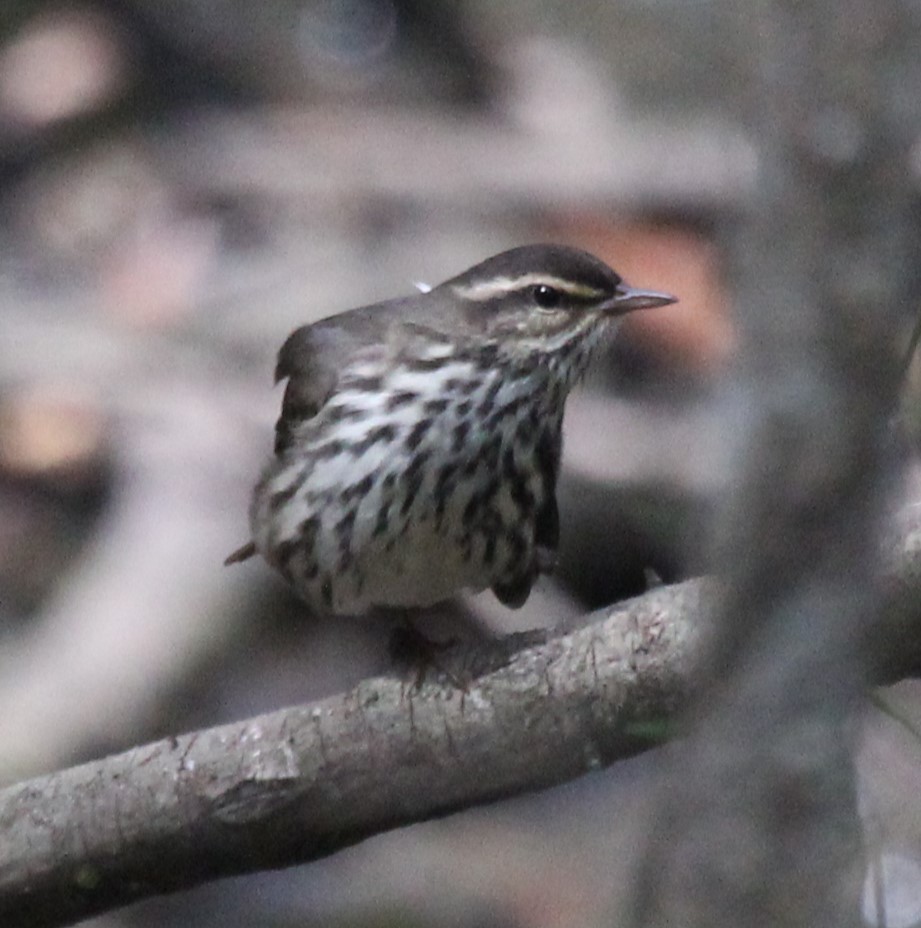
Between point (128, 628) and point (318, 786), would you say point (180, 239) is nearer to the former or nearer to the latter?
point (128, 628)

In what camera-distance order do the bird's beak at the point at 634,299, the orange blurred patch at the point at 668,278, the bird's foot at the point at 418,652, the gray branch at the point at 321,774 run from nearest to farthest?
1. the gray branch at the point at 321,774
2. the bird's foot at the point at 418,652
3. the bird's beak at the point at 634,299
4. the orange blurred patch at the point at 668,278

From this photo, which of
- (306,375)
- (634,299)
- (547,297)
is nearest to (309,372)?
(306,375)

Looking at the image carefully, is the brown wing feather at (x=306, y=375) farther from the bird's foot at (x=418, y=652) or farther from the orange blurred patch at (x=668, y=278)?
the orange blurred patch at (x=668, y=278)

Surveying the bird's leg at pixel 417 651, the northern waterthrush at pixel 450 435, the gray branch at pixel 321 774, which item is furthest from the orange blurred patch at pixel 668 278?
the gray branch at pixel 321 774

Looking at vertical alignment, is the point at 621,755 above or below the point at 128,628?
above

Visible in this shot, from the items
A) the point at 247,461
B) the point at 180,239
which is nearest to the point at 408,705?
the point at 247,461

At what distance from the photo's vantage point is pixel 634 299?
3738 millimetres

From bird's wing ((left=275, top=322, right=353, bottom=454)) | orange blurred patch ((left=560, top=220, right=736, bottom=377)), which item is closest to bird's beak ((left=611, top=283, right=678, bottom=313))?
bird's wing ((left=275, top=322, right=353, bottom=454))

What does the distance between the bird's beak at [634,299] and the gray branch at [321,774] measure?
27.7 inches

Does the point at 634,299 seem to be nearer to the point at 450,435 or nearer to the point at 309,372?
the point at 450,435

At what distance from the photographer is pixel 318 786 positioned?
3.27m

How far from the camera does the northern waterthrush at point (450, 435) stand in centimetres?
377

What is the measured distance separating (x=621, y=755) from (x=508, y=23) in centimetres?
661

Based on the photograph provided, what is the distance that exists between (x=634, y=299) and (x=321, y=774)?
107cm
